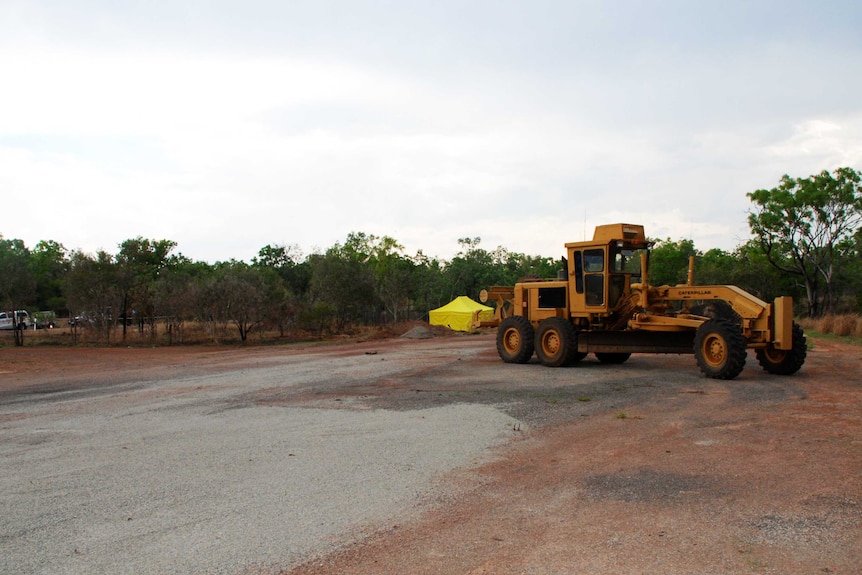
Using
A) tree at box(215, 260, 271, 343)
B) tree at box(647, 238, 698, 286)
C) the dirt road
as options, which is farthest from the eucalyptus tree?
tree at box(647, 238, 698, 286)

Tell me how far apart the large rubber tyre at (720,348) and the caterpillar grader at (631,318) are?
2 centimetres

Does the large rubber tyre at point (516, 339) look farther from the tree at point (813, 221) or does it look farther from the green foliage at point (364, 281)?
the tree at point (813, 221)

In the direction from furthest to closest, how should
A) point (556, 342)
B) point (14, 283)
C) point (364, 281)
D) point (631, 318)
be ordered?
point (364, 281)
point (14, 283)
point (556, 342)
point (631, 318)

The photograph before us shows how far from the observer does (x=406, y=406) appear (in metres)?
12.1

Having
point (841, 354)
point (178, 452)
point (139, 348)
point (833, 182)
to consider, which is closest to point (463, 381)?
point (178, 452)

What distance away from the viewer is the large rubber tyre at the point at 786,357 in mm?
15141

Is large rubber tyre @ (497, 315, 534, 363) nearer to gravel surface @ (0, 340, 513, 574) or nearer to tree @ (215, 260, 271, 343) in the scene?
gravel surface @ (0, 340, 513, 574)

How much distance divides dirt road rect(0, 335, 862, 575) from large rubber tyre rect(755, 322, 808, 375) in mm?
433

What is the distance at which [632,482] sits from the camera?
7.10 meters

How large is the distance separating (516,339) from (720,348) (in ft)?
19.6

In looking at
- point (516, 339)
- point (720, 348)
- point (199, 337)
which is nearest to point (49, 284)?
point (199, 337)

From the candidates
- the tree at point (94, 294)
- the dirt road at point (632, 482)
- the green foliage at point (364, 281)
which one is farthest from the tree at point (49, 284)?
the dirt road at point (632, 482)

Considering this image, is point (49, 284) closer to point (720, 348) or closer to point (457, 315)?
point (457, 315)

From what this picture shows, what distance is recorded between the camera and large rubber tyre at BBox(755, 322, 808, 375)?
49.7 ft
